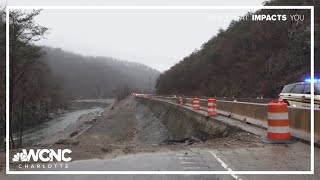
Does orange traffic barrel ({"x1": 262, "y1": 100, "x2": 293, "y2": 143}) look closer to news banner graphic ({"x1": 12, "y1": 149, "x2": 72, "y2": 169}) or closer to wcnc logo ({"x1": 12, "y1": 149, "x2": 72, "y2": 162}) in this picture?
news banner graphic ({"x1": 12, "y1": 149, "x2": 72, "y2": 169})

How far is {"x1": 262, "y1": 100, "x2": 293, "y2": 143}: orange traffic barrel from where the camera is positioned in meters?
9.53

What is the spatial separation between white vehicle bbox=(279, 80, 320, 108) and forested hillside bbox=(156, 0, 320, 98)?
0.64 m

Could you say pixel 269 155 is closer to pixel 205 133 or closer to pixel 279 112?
pixel 279 112

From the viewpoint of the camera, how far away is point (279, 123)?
955cm

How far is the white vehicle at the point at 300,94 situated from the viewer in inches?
545

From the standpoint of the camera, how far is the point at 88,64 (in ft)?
22.1

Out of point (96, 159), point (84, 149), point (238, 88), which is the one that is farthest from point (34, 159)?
point (238, 88)

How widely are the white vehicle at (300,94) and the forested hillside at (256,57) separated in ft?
2.09

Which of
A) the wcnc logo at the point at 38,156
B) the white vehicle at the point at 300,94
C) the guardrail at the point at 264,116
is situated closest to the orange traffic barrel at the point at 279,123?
the guardrail at the point at 264,116

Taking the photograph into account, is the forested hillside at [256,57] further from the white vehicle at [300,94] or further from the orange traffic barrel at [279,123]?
the orange traffic barrel at [279,123]

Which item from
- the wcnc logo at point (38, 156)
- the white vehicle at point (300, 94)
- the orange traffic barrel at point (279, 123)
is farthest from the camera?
the white vehicle at point (300, 94)

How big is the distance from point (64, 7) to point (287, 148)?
5489 mm

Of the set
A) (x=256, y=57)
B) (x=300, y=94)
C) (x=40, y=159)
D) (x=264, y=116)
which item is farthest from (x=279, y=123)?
(x=300, y=94)

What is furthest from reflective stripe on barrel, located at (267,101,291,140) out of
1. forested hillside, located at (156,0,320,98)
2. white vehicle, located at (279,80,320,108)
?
white vehicle, located at (279,80,320,108)
